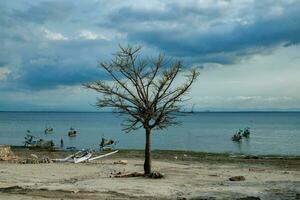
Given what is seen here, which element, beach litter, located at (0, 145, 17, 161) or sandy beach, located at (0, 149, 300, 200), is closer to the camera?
sandy beach, located at (0, 149, 300, 200)

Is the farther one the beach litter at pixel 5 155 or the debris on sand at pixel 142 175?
the beach litter at pixel 5 155

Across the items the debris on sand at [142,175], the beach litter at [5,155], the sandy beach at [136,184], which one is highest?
the beach litter at [5,155]

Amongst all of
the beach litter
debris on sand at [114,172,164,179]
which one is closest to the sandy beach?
debris on sand at [114,172,164,179]

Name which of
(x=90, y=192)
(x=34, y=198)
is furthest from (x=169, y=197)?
(x=34, y=198)

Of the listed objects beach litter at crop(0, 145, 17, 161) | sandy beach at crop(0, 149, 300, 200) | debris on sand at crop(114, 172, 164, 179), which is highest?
beach litter at crop(0, 145, 17, 161)

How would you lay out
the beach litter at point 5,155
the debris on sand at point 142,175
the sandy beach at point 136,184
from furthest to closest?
the beach litter at point 5,155 < the debris on sand at point 142,175 < the sandy beach at point 136,184

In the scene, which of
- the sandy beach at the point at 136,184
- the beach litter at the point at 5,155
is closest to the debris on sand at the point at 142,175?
the sandy beach at the point at 136,184

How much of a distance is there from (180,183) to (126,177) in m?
3.59

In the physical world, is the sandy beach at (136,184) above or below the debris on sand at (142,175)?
below

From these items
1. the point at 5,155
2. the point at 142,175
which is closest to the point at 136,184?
the point at 142,175

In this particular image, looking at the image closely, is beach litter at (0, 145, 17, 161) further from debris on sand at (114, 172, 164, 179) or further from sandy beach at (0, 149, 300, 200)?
debris on sand at (114, 172, 164, 179)

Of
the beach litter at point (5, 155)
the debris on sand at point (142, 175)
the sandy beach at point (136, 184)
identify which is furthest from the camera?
the beach litter at point (5, 155)

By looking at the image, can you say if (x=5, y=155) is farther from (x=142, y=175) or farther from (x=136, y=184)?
(x=136, y=184)

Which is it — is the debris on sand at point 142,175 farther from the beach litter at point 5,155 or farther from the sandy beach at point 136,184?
the beach litter at point 5,155
